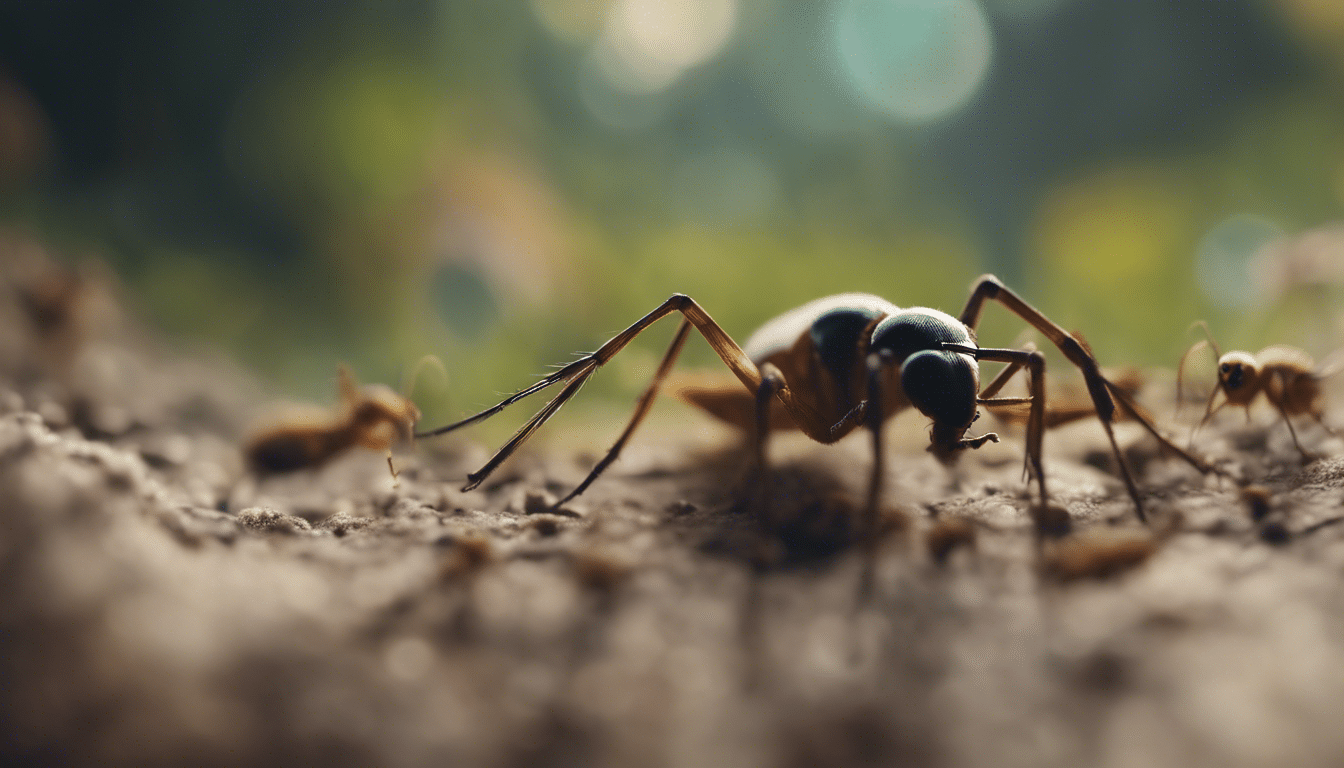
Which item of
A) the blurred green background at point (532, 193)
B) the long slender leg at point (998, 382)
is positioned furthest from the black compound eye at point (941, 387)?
the blurred green background at point (532, 193)

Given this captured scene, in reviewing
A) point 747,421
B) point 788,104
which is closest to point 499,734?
point 747,421

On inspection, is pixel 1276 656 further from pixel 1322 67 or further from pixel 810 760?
pixel 1322 67

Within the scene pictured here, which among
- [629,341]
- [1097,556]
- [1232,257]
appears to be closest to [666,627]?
[1097,556]

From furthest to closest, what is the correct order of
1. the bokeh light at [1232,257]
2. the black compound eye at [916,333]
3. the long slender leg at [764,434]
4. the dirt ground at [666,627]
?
1. the bokeh light at [1232,257]
2. the black compound eye at [916,333]
3. the long slender leg at [764,434]
4. the dirt ground at [666,627]

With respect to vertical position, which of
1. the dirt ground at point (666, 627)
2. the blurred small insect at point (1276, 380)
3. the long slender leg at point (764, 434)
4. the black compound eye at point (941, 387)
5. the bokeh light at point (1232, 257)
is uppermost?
the bokeh light at point (1232, 257)

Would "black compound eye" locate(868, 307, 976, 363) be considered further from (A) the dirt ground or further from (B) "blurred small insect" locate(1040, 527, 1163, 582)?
(B) "blurred small insect" locate(1040, 527, 1163, 582)

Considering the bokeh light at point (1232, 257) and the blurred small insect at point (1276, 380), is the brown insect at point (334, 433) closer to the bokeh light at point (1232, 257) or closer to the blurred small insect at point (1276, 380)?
the blurred small insect at point (1276, 380)
